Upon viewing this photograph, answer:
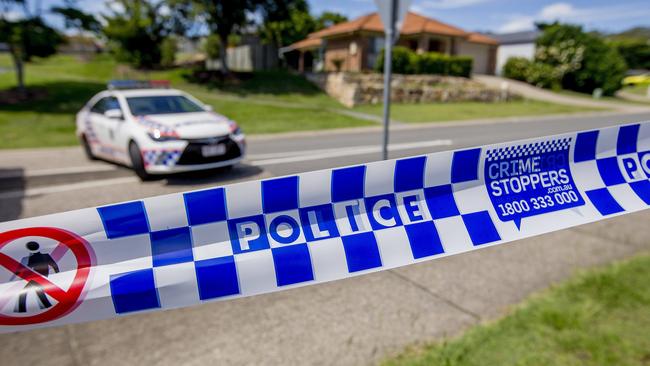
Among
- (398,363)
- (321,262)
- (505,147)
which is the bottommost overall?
(398,363)

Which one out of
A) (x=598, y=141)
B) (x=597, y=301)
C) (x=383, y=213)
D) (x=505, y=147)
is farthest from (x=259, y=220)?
(x=597, y=301)

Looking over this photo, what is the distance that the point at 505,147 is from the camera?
2.06 meters

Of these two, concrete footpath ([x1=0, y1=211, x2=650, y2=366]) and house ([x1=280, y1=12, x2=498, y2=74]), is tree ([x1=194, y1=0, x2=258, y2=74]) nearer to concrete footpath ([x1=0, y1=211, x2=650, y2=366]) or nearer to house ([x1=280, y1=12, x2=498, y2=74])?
house ([x1=280, y1=12, x2=498, y2=74])

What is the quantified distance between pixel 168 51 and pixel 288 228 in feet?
95.0

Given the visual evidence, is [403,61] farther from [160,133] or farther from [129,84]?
[160,133]

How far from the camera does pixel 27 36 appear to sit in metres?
15.9

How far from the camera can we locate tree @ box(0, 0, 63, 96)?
15.6 metres

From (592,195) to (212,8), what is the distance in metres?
19.4

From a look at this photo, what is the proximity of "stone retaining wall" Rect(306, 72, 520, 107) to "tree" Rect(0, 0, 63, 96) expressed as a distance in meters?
11.5

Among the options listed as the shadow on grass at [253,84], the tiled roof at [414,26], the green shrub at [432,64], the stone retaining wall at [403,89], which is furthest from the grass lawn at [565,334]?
the green shrub at [432,64]

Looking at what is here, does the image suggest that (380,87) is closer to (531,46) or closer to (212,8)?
(212,8)

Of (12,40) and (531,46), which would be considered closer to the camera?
(12,40)

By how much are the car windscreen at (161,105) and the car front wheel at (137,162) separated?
31.1 inches

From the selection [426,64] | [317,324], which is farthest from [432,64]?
[317,324]
